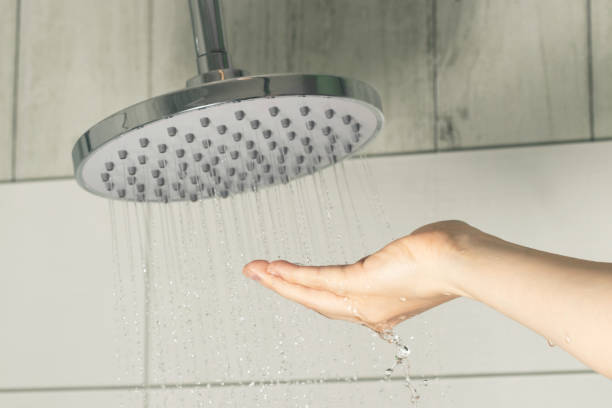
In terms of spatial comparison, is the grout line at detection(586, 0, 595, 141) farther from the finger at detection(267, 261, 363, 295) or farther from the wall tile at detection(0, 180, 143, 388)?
the wall tile at detection(0, 180, 143, 388)

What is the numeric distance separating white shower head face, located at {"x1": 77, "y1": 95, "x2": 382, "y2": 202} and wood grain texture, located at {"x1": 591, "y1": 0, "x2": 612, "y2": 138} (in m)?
0.41

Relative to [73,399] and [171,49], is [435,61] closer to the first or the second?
[171,49]

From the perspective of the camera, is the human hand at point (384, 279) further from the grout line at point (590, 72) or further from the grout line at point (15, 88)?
the grout line at point (15, 88)

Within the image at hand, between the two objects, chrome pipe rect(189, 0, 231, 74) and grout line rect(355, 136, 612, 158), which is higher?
chrome pipe rect(189, 0, 231, 74)

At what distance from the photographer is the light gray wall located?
0.96 meters

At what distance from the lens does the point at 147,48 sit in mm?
1060

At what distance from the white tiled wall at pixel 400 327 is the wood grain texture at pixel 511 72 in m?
0.03

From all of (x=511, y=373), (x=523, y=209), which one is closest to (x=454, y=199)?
(x=523, y=209)

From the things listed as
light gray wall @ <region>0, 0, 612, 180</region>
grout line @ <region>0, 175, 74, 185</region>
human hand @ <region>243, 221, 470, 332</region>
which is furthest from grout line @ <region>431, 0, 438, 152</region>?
grout line @ <region>0, 175, 74, 185</region>

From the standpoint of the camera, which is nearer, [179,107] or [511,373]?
[179,107]

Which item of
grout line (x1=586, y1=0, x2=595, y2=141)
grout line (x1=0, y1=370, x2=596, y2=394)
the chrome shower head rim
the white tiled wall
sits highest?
grout line (x1=586, y1=0, x2=595, y2=141)

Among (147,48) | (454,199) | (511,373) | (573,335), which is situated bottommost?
(511,373)

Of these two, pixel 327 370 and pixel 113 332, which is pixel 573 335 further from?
pixel 113 332

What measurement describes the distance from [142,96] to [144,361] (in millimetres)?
379
